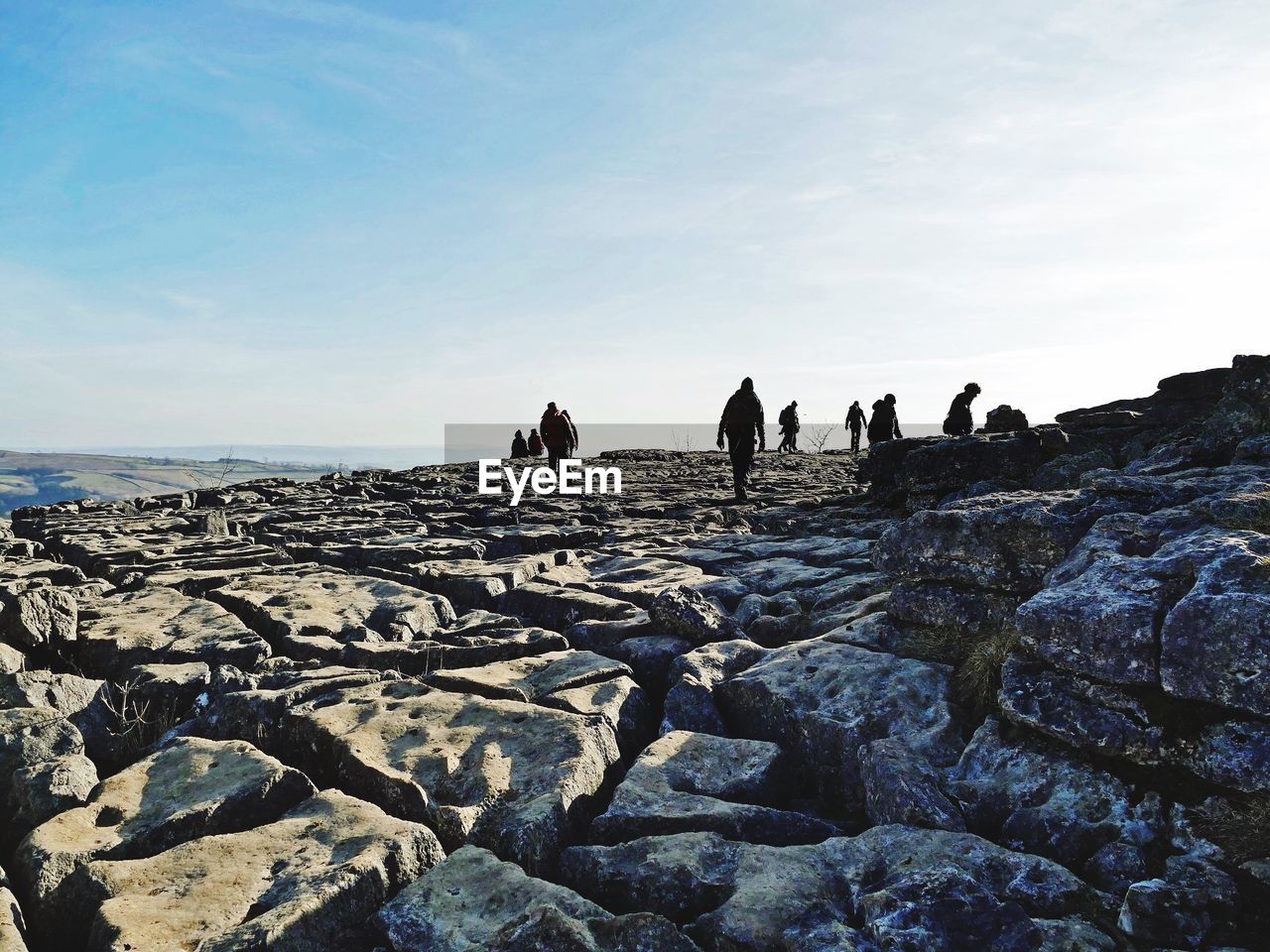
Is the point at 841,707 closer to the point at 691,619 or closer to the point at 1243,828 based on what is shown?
the point at 691,619

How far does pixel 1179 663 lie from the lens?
308 cm

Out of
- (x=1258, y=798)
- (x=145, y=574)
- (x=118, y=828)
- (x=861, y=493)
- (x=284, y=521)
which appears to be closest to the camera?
(x=1258, y=798)

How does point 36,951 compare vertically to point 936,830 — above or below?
below

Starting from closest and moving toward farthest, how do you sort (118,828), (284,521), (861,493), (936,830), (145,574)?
(936,830) → (118,828) → (145,574) → (284,521) → (861,493)

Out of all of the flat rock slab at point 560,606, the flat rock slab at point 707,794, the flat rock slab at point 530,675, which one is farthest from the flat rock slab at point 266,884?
the flat rock slab at point 560,606

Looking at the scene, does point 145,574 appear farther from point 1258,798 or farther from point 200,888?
point 1258,798

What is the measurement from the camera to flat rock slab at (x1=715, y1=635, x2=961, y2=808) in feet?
12.9

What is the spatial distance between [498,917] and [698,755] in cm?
151

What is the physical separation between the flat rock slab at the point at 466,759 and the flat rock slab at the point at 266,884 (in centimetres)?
22

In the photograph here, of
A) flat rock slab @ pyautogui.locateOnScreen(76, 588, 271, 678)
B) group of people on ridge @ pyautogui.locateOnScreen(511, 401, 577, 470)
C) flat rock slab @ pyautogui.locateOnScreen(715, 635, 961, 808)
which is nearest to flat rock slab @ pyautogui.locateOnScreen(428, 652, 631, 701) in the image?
flat rock slab @ pyautogui.locateOnScreen(715, 635, 961, 808)

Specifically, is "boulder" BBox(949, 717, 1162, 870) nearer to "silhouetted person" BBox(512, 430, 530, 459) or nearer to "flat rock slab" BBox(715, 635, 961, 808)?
"flat rock slab" BBox(715, 635, 961, 808)

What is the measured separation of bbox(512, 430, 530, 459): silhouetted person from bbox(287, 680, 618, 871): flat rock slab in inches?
1179

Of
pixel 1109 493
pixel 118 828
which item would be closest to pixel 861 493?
pixel 1109 493

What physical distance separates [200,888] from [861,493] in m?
11.3
